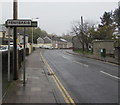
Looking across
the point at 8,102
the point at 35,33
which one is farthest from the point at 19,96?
the point at 35,33

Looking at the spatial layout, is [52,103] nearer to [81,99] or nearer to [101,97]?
[81,99]

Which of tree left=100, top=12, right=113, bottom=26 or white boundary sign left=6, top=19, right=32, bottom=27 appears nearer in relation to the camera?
white boundary sign left=6, top=19, right=32, bottom=27

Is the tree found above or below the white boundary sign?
above

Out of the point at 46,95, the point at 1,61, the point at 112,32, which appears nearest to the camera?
the point at 1,61

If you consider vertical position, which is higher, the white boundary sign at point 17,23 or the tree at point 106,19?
the tree at point 106,19

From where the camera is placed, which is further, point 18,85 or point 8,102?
point 18,85

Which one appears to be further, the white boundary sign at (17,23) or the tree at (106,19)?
the tree at (106,19)

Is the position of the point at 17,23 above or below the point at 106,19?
below

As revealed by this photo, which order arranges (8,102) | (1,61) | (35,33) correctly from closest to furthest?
(8,102) → (1,61) → (35,33)

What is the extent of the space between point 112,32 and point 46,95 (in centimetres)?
5253

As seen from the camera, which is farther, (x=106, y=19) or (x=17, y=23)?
(x=106, y=19)

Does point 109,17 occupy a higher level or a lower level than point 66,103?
higher

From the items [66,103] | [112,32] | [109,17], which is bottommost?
[66,103]

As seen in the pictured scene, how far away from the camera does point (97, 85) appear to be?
408 inches
